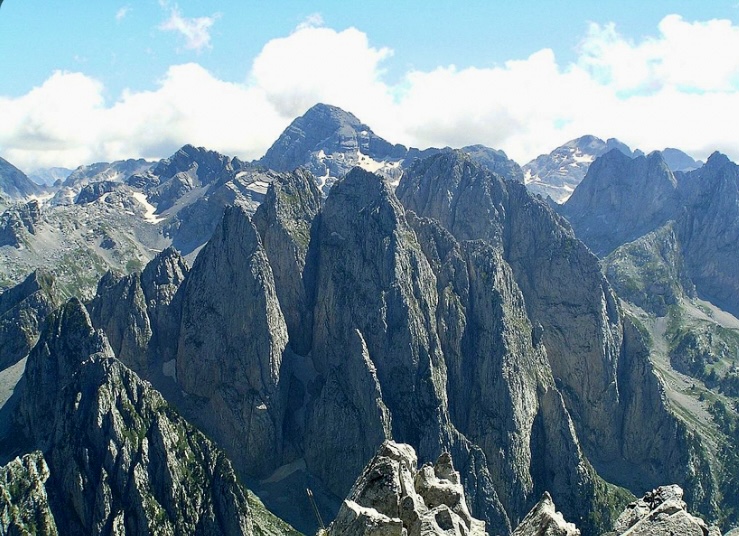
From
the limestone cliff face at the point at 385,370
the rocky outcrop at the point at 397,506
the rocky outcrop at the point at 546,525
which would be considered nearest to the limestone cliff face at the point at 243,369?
the limestone cliff face at the point at 385,370

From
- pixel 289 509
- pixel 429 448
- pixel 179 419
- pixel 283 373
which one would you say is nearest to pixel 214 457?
pixel 179 419

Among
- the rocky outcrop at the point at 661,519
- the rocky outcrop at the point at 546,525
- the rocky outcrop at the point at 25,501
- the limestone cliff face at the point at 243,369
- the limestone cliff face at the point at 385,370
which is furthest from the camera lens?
the limestone cliff face at the point at 243,369

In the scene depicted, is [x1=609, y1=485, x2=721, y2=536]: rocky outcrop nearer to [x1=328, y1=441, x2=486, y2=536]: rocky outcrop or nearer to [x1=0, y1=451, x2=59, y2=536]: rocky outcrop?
[x1=328, y1=441, x2=486, y2=536]: rocky outcrop

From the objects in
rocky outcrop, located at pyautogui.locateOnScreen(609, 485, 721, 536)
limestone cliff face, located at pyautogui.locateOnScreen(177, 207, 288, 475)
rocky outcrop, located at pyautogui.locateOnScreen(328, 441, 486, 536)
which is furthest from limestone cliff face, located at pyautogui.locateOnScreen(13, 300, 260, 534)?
rocky outcrop, located at pyautogui.locateOnScreen(609, 485, 721, 536)

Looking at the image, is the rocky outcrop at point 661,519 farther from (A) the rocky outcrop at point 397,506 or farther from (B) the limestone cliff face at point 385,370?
(B) the limestone cliff face at point 385,370

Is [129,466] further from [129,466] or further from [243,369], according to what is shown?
[243,369]
